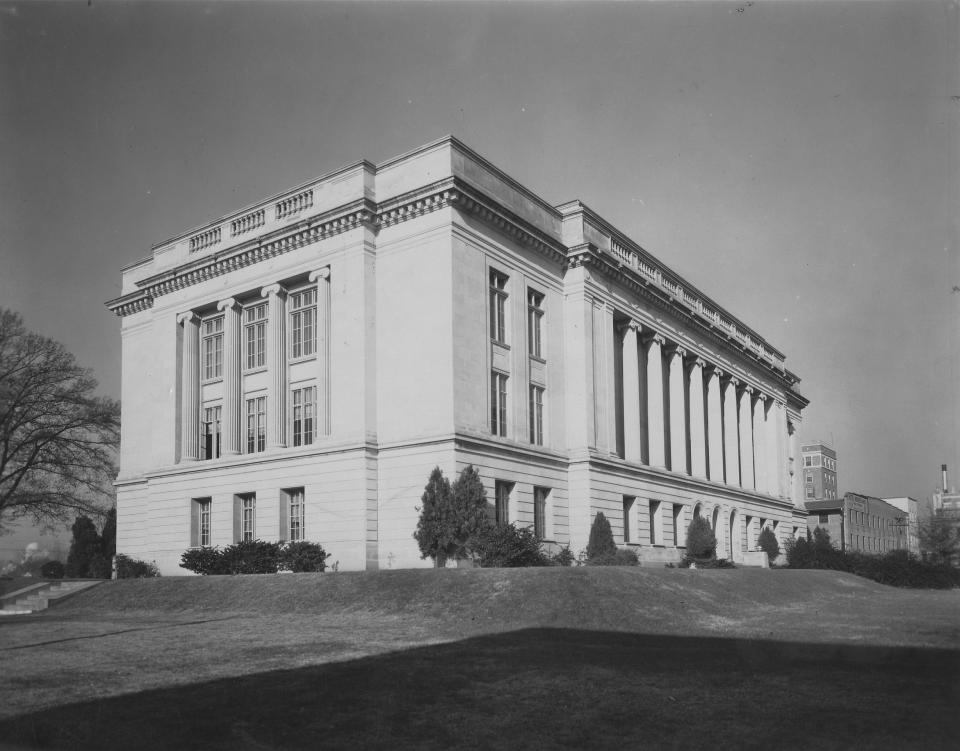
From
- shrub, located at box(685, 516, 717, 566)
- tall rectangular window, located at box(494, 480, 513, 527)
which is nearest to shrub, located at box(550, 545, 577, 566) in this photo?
tall rectangular window, located at box(494, 480, 513, 527)

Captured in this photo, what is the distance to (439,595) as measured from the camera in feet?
76.5

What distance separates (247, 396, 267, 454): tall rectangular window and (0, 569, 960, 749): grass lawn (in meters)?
13.2

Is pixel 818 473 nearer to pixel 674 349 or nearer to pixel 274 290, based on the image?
pixel 674 349

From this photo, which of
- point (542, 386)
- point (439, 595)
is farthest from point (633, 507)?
point (439, 595)

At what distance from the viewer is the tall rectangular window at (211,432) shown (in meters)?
41.1

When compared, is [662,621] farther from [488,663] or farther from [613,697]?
[613,697]

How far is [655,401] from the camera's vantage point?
48.2m

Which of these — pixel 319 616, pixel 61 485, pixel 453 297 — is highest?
pixel 453 297

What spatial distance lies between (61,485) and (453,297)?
1156 inches

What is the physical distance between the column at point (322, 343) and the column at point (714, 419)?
29599 mm

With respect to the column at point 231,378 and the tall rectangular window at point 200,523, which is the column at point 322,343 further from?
the tall rectangular window at point 200,523

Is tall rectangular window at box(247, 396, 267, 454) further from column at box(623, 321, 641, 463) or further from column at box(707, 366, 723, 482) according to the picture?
column at box(707, 366, 723, 482)

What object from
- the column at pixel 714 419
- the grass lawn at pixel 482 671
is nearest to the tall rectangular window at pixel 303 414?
the grass lawn at pixel 482 671

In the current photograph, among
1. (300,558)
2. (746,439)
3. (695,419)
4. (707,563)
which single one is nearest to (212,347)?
(300,558)
